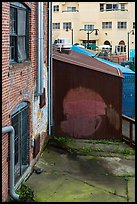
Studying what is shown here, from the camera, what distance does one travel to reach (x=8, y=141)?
872 cm

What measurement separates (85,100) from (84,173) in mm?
4017

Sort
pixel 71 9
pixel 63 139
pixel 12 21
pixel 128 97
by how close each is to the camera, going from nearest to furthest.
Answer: pixel 12 21 < pixel 63 139 < pixel 128 97 < pixel 71 9

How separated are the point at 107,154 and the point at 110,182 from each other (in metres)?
2.55

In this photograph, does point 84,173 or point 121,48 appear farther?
point 121,48

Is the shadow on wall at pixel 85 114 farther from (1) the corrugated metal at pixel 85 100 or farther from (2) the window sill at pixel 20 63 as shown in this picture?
(2) the window sill at pixel 20 63

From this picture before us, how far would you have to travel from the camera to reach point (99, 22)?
55.0m

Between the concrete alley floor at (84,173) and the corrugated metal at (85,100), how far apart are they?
0.55 meters

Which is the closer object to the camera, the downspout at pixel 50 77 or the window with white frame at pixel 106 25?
the downspout at pixel 50 77

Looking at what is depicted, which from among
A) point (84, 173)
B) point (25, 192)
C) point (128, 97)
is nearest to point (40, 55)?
point (84, 173)

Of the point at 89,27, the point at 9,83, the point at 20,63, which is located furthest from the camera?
the point at 89,27

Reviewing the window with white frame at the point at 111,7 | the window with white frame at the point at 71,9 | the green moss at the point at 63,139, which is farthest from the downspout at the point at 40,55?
the window with white frame at the point at 71,9

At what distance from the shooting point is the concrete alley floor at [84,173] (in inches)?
373

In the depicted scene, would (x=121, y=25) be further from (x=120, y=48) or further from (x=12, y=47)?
(x=12, y=47)

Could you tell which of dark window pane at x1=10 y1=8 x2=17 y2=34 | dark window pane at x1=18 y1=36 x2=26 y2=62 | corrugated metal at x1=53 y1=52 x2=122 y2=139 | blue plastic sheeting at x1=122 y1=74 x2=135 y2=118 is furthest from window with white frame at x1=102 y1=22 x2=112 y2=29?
dark window pane at x1=10 y1=8 x2=17 y2=34
